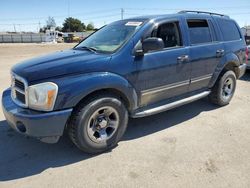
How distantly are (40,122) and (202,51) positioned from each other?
3167 mm

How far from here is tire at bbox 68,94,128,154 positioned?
340 centimetres

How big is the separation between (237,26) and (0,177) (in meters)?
5.67

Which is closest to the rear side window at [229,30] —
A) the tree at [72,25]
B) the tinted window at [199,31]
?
the tinted window at [199,31]

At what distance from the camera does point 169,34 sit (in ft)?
14.4

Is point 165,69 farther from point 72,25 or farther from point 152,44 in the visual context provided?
point 72,25

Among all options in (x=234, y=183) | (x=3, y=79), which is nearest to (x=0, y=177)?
(x=234, y=183)

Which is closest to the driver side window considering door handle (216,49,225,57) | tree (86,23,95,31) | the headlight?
door handle (216,49,225,57)

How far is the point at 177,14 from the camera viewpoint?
4.59 m

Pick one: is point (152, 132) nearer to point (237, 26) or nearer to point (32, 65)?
point (32, 65)

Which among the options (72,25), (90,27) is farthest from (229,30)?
(90,27)

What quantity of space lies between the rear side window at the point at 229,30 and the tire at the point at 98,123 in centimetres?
307

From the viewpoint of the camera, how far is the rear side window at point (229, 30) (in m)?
5.46

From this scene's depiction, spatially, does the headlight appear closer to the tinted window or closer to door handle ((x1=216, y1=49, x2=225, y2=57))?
the tinted window

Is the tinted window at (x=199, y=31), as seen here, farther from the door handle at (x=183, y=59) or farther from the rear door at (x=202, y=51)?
the door handle at (x=183, y=59)
